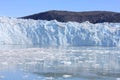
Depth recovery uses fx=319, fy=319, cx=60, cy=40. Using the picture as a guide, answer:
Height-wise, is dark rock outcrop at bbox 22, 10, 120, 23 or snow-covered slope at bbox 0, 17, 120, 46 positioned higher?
dark rock outcrop at bbox 22, 10, 120, 23

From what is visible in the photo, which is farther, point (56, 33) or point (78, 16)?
point (78, 16)

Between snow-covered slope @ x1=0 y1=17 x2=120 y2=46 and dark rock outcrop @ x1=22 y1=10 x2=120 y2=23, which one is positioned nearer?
snow-covered slope @ x1=0 y1=17 x2=120 y2=46

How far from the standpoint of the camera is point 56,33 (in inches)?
1063

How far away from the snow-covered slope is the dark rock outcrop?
59.9 feet

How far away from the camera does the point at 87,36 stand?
26.6 metres

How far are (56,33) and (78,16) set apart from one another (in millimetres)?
22963

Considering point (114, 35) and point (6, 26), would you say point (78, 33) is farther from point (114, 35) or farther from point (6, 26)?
point (6, 26)

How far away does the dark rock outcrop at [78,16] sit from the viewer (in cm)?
4624

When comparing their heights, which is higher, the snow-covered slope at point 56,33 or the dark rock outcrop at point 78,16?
the dark rock outcrop at point 78,16

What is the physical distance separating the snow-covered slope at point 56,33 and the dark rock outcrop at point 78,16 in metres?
18.3

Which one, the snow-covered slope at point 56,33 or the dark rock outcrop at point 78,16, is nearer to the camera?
the snow-covered slope at point 56,33

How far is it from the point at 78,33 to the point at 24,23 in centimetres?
480

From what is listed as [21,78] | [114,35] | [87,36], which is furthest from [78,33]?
[21,78]

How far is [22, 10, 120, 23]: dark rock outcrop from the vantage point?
46.2 metres
